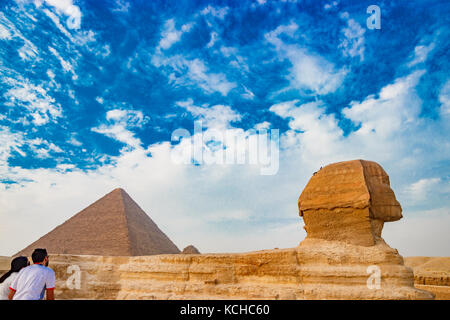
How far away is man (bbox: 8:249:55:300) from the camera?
120 inches

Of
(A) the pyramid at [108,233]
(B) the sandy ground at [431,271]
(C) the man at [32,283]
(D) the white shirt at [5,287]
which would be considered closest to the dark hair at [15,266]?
(D) the white shirt at [5,287]

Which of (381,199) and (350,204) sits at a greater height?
(381,199)

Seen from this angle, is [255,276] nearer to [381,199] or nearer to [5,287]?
[381,199]

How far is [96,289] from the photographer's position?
280 inches

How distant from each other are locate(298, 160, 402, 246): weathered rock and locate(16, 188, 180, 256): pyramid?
52.6 feet

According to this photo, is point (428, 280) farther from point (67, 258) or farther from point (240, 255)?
point (67, 258)

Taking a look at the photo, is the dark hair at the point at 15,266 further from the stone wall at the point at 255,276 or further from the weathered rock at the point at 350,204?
the weathered rock at the point at 350,204

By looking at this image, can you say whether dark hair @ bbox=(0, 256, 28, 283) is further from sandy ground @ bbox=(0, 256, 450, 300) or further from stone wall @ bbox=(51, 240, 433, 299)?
sandy ground @ bbox=(0, 256, 450, 300)

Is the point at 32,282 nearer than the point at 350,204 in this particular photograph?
Yes

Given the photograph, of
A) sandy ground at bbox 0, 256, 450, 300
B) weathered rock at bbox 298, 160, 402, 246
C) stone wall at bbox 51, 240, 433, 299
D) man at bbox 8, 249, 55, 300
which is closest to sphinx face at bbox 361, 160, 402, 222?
weathered rock at bbox 298, 160, 402, 246

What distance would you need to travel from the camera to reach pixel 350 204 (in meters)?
5.87

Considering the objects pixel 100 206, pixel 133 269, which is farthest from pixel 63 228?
pixel 133 269

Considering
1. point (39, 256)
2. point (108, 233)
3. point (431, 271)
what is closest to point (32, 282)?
point (39, 256)
